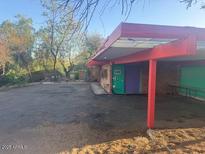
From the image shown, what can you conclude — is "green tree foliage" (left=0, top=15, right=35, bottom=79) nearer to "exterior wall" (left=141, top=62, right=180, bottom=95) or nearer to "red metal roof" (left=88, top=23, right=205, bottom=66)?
"exterior wall" (left=141, top=62, right=180, bottom=95)

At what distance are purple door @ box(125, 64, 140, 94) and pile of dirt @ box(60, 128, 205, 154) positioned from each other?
8171mm

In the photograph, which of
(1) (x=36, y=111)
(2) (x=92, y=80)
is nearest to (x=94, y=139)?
(1) (x=36, y=111)

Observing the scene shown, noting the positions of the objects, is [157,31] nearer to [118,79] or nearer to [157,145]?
[157,145]

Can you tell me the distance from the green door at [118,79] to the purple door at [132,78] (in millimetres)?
274

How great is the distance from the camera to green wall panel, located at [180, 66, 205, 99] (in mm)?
11664

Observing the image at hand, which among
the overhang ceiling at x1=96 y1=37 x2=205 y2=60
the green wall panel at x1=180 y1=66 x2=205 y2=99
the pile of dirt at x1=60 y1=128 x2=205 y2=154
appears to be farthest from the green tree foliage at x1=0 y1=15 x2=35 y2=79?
the pile of dirt at x1=60 y1=128 x2=205 y2=154

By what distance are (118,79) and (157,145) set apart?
30.2 ft

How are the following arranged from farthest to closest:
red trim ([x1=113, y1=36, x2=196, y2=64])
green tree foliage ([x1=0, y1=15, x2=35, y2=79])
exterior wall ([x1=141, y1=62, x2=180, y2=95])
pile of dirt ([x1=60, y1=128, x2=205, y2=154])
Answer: green tree foliage ([x1=0, y1=15, x2=35, y2=79])
exterior wall ([x1=141, y1=62, x2=180, y2=95])
pile of dirt ([x1=60, y1=128, x2=205, y2=154])
red trim ([x1=113, y1=36, x2=196, y2=64])

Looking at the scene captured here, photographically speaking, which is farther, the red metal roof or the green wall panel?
the green wall panel

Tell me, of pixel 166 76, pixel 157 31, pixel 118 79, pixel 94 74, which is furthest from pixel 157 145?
pixel 94 74

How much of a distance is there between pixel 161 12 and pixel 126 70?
1060 cm

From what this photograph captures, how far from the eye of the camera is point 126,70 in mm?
13742

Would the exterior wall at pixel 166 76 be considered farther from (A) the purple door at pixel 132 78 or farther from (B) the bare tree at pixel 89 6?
(B) the bare tree at pixel 89 6

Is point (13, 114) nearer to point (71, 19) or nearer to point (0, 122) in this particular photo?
point (0, 122)
